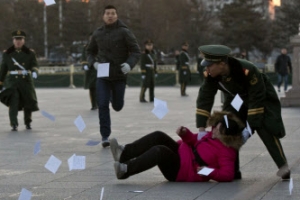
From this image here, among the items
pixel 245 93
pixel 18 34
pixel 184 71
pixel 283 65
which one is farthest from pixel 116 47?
pixel 283 65

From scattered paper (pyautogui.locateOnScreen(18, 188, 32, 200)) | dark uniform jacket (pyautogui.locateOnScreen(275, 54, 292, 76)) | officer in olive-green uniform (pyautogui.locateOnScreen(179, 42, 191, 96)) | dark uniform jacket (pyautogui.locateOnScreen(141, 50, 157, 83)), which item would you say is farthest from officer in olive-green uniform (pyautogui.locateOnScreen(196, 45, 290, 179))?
dark uniform jacket (pyautogui.locateOnScreen(275, 54, 292, 76))

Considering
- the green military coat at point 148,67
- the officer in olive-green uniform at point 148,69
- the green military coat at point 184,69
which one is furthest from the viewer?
the green military coat at point 184,69

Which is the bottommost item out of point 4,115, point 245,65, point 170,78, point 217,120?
point 170,78

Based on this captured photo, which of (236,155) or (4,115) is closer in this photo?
(236,155)

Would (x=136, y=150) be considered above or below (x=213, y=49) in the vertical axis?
below

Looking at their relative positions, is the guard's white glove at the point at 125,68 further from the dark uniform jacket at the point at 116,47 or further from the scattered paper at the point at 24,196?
the scattered paper at the point at 24,196

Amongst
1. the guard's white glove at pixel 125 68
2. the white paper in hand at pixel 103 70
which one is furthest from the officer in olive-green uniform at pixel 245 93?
the white paper in hand at pixel 103 70

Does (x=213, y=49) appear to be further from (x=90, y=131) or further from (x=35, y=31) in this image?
(x=35, y=31)

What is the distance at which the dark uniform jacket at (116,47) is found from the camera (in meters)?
12.1

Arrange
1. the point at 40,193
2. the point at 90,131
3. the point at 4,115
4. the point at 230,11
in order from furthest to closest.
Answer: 1. the point at 230,11
2. the point at 4,115
3. the point at 90,131
4. the point at 40,193

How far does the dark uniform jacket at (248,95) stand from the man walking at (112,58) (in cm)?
347

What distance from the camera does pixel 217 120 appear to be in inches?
337

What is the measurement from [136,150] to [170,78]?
39.1m

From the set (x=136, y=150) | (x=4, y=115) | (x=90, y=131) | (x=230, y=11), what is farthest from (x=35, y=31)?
(x=136, y=150)
